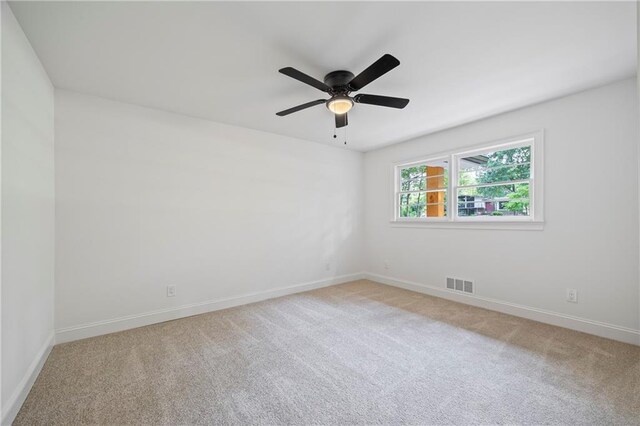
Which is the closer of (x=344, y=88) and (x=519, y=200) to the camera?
(x=344, y=88)

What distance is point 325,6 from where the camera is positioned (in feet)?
5.39

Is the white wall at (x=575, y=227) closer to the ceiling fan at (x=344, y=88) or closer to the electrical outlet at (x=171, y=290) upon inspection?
the ceiling fan at (x=344, y=88)

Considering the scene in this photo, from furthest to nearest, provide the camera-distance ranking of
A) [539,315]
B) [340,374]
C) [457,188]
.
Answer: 1. [457,188]
2. [539,315]
3. [340,374]

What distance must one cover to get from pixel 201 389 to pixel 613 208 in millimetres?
3928

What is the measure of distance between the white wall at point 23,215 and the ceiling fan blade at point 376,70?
7.22ft

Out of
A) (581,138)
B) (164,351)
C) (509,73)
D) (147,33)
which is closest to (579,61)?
(509,73)

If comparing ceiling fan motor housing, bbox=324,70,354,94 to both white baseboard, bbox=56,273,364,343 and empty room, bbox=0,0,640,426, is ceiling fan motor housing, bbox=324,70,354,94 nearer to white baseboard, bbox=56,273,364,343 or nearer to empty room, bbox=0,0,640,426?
empty room, bbox=0,0,640,426

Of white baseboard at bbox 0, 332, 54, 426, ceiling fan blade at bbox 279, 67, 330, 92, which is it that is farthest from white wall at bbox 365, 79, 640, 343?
white baseboard at bbox 0, 332, 54, 426

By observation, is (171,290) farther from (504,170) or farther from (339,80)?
(504,170)

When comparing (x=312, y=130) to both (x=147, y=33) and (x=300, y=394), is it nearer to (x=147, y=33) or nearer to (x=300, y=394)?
(x=147, y=33)

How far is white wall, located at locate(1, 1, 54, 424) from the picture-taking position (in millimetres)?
1639

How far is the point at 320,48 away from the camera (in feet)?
6.63

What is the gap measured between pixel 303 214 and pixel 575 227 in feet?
10.9

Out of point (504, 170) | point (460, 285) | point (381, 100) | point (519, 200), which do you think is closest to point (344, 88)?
point (381, 100)
